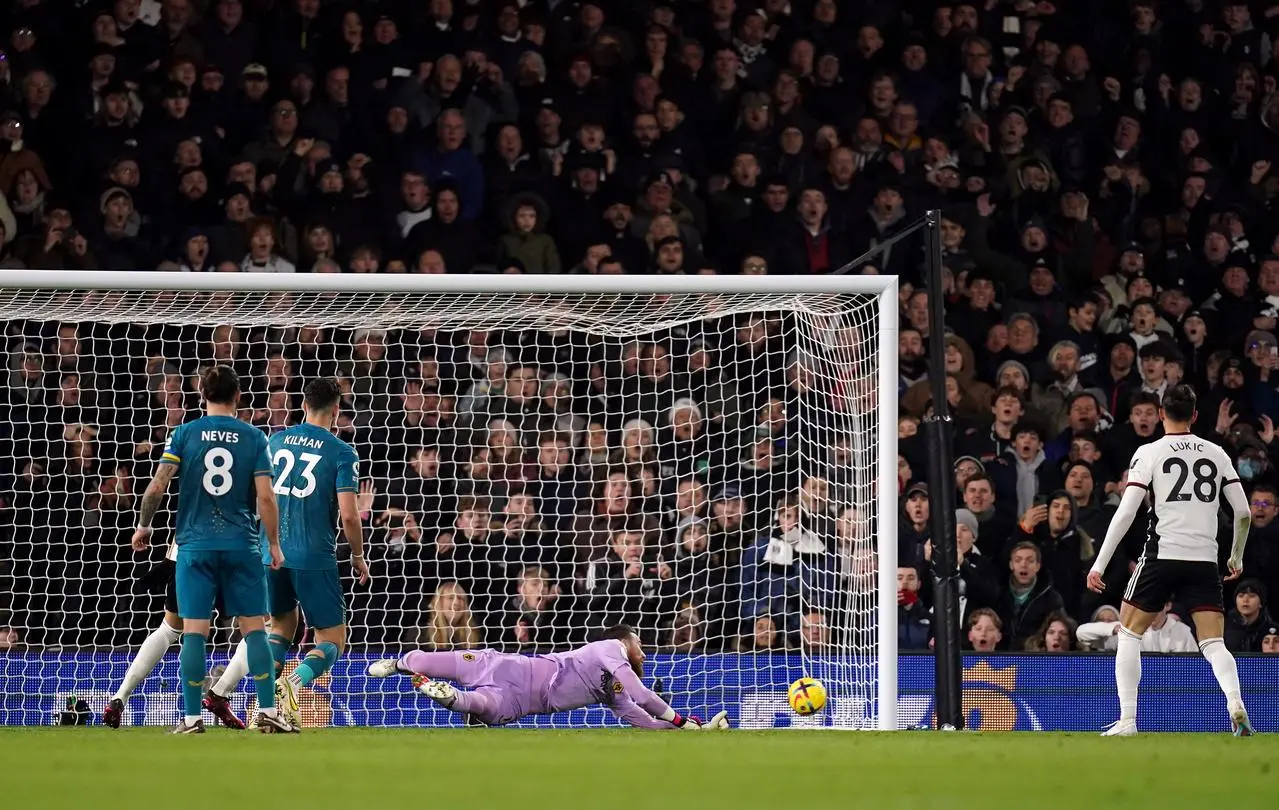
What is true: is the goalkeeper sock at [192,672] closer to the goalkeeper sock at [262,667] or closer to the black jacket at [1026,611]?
the goalkeeper sock at [262,667]

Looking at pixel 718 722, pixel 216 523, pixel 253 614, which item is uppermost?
pixel 216 523

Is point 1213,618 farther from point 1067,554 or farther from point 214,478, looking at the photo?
point 214,478

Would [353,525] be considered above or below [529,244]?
below

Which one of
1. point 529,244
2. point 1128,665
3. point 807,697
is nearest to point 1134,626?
point 1128,665

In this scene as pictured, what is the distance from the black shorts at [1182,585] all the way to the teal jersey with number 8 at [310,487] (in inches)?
149

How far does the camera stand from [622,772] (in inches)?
215

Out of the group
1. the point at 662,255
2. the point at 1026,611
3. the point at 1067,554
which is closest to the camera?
the point at 1026,611

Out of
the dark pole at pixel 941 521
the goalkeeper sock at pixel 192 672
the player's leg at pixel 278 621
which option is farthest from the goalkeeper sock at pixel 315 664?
the dark pole at pixel 941 521

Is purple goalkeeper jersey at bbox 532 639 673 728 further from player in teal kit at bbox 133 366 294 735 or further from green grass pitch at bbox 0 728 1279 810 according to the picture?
player in teal kit at bbox 133 366 294 735

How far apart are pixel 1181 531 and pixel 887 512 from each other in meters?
1.46

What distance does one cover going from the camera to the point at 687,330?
451 inches

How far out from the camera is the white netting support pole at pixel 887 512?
917 cm

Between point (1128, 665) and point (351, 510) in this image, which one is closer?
point (351, 510)

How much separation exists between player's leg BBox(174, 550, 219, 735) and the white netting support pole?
3354 millimetres
